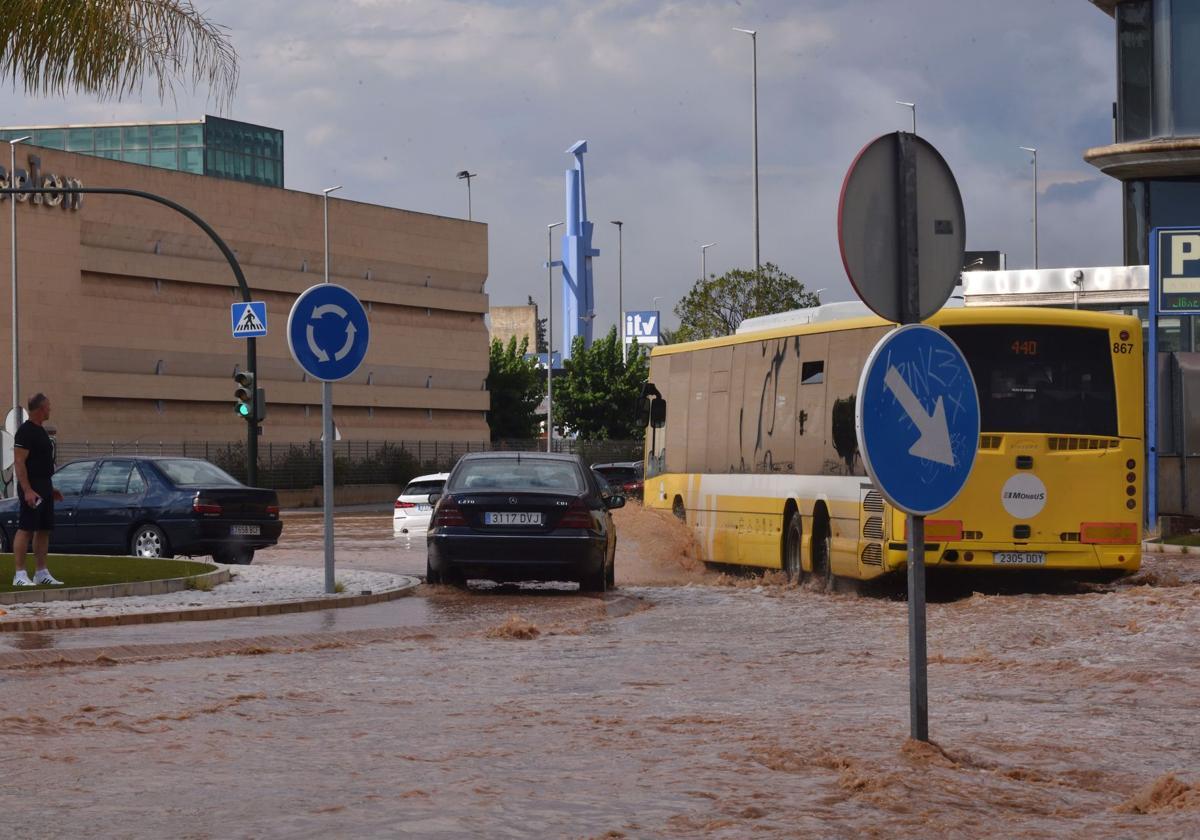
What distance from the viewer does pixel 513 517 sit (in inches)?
760

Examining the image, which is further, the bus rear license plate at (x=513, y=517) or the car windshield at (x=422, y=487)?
the car windshield at (x=422, y=487)

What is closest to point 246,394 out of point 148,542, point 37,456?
point 148,542

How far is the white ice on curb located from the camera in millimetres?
16312

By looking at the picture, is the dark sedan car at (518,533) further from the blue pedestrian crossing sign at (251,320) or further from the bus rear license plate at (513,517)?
the blue pedestrian crossing sign at (251,320)

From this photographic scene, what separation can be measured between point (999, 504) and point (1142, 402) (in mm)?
1899

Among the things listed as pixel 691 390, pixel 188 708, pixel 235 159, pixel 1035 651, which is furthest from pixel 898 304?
pixel 235 159

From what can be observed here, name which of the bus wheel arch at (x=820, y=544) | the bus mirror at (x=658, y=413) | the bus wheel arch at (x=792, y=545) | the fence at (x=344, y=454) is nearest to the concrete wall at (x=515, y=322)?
the fence at (x=344, y=454)

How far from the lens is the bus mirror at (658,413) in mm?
26562

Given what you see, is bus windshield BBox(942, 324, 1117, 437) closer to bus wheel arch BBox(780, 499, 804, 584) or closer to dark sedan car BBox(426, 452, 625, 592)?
bus wheel arch BBox(780, 499, 804, 584)

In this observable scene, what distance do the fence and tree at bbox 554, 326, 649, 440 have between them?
2.50 m

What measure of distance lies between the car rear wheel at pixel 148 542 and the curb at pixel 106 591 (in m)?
5.16

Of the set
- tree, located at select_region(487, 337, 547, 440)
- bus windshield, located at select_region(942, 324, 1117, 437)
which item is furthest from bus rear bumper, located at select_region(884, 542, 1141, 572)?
tree, located at select_region(487, 337, 547, 440)

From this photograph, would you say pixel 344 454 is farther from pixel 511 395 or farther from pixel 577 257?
pixel 577 257

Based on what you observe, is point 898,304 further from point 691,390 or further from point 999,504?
point 691,390
